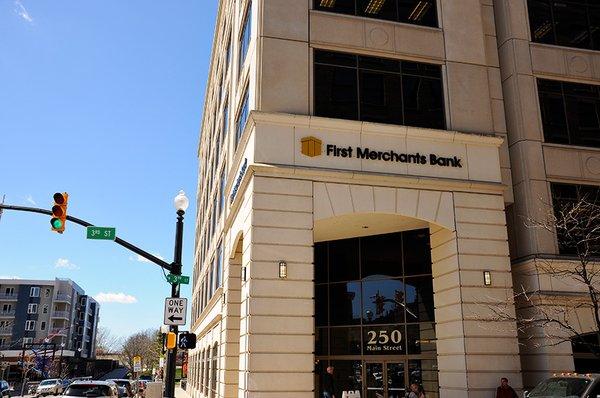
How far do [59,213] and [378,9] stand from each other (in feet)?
39.3

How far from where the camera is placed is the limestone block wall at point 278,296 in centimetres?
1452

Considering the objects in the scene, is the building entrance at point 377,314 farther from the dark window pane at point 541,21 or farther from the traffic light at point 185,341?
the dark window pane at point 541,21

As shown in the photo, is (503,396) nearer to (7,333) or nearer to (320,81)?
(320,81)

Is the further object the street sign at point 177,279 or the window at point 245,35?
the window at point 245,35

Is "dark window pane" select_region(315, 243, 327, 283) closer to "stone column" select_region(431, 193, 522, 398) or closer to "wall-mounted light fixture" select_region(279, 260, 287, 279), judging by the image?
"stone column" select_region(431, 193, 522, 398)

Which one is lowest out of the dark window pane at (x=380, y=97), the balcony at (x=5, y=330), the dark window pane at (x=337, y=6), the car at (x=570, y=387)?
the car at (x=570, y=387)

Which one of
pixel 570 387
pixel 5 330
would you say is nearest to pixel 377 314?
pixel 570 387

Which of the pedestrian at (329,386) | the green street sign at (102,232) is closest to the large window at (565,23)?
the pedestrian at (329,386)

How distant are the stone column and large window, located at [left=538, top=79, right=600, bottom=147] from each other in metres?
4.31

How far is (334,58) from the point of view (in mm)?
18000

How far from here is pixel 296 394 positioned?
14.5 meters

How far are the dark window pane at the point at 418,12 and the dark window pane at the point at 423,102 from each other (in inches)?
86.5

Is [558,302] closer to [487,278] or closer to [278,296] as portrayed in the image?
[487,278]

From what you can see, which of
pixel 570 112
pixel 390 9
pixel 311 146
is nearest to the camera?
pixel 311 146
